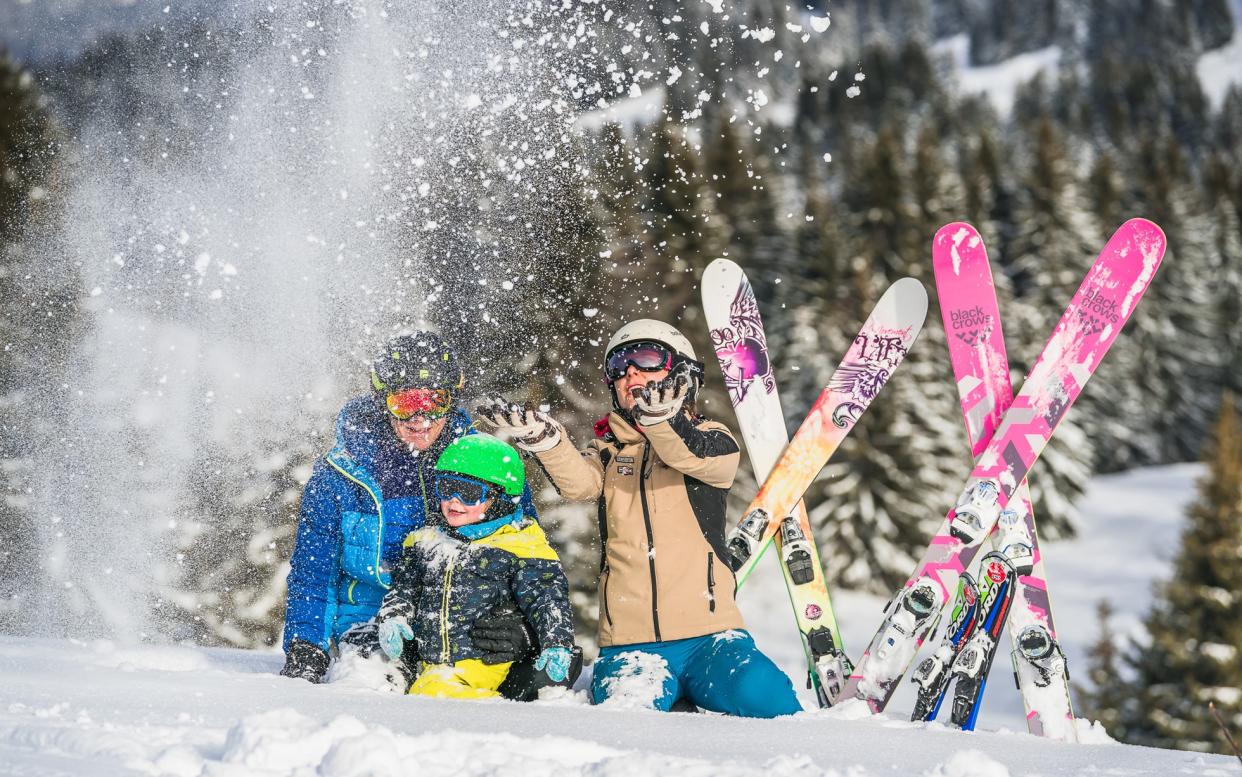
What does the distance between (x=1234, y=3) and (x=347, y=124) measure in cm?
13619

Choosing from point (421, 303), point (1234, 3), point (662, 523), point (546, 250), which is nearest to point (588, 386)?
point (421, 303)

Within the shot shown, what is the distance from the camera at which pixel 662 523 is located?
410 centimetres

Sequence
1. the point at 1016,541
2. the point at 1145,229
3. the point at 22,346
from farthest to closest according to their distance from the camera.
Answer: the point at 22,346 < the point at 1145,229 < the point at 1016,541

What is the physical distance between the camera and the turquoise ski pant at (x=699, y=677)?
12.5 ft

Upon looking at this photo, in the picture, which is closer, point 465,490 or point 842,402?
point 465,490

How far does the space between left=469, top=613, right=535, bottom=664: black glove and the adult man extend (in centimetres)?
44

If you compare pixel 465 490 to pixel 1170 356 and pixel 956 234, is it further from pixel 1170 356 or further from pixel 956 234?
pixel 1170 356

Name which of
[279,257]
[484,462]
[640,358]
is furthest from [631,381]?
[279,257]

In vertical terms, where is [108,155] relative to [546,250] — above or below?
above

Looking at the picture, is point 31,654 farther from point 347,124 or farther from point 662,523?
point 347,124

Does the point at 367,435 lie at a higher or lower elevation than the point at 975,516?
higher

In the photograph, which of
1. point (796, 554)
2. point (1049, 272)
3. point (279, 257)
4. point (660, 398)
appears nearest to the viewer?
point (660, 398)

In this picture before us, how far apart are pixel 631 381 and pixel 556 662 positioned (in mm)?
1107

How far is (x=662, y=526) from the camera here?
410 cm
